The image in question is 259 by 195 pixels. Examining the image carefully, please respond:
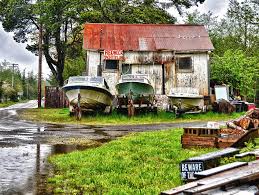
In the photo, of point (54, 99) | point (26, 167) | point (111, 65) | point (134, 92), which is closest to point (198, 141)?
point (26, 167)

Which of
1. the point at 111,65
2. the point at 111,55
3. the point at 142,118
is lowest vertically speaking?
the point at 142,118

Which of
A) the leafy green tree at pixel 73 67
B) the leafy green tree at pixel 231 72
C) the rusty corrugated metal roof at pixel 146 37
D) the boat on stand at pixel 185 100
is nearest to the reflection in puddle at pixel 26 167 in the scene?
the boat on stand at pixel 185 100

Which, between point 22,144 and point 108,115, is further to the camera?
point 108,115

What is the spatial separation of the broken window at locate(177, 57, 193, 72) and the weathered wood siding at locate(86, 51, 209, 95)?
0.64 feet

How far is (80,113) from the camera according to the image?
24.8 m

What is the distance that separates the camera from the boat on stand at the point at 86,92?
2473 cm

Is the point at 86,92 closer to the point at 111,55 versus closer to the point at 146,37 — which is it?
the point at 111,55

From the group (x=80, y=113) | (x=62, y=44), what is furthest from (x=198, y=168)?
(x=62, y=44)

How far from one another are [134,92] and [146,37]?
576 centimetres

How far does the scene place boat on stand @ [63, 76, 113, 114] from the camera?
24.7 m

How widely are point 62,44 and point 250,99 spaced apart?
22.1 meters

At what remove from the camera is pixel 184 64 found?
29.4 m

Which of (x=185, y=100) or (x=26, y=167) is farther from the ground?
(x=185, y=100)

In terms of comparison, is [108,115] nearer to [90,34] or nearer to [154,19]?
[90,34]
